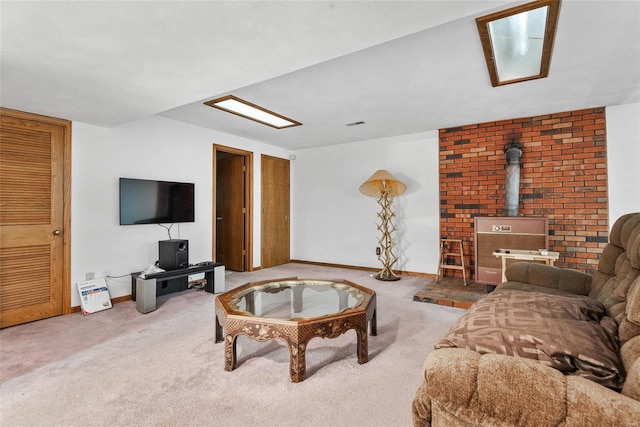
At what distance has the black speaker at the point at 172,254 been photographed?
11.5 ft

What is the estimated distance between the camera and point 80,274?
3.15 m

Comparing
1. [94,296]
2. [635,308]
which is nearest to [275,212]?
[94,296]

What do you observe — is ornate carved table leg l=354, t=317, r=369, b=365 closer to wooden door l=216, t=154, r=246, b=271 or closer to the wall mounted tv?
the wall mounted tv

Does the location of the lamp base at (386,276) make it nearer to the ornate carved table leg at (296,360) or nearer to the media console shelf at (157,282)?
the media console shelf at (157,282)

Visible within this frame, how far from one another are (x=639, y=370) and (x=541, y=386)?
0.78 ft

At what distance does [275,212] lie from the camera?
5.66 meters

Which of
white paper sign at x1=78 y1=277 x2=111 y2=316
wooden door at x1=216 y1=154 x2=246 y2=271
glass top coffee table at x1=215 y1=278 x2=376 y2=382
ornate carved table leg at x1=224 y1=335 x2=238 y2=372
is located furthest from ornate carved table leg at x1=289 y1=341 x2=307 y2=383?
wooden door at x1=216 y1=154 x2=246 y2=271

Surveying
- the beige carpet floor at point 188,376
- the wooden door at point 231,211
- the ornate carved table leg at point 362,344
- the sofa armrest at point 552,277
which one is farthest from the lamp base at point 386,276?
the ornate carved table leg at point 362,344

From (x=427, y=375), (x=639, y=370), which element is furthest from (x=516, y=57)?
(x=427, y=375)

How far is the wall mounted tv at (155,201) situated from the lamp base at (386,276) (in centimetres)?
288

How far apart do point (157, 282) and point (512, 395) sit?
147 inches

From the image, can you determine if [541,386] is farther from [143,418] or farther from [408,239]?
[408,239]

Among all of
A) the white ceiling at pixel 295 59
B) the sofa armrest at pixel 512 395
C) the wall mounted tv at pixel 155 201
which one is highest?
the white ceiling at pixel 295 59

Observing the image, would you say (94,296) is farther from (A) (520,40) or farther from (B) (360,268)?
(A) (520,40)
